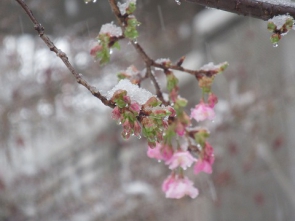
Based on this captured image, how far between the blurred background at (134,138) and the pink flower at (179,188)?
2253 millimetres

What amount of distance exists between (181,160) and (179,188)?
10 cm

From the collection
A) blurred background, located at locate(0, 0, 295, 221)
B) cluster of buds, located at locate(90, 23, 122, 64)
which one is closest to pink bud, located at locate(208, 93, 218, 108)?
cluster of buds, located at locate(90, 23, 122, 64)

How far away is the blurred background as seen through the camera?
12.1 feet

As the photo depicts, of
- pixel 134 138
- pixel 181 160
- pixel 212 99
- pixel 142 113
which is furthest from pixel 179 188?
pixel 134 138

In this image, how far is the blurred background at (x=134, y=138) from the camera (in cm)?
368

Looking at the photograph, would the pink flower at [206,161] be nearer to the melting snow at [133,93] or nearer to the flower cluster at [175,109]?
the flower cluster at [175,109]

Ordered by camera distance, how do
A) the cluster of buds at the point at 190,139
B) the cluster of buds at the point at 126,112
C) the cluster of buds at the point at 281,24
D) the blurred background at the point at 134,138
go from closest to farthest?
1. the cluster of buds at the point at 126,112
2. the cluster of buds at the point at 281,24
3. the cluster of buds at the point at 190,139
4. the blurred background at the point at 134,138

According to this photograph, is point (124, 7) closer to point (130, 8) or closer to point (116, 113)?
point (130, 8)

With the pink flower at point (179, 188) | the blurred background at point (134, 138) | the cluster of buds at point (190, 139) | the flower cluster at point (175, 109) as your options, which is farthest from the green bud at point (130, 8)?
the blurred background at point (134, 138)

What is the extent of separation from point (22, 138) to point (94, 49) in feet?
10.3

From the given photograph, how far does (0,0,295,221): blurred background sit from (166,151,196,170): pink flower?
230 cm

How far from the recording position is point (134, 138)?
4.40 m

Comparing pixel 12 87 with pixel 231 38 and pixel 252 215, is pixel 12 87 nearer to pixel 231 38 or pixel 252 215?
pixel 231 38

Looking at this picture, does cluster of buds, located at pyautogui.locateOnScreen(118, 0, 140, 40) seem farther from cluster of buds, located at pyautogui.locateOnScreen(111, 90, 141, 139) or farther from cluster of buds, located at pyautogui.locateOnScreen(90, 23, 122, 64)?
cluster of buds, located at pyautogui.locateOnScreen(111, 90, 141, 139)
